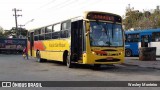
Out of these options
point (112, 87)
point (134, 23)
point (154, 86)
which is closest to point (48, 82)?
point (112, 87)

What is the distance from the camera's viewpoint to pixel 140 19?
217 ft

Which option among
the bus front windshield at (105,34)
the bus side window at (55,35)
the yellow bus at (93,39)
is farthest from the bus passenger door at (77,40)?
the bus side window at (55,35)

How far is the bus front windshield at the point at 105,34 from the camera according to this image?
1753 centimetres

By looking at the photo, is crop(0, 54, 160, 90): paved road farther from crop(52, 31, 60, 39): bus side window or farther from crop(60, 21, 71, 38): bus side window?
crop(52, 31, 60, 39): bus side window

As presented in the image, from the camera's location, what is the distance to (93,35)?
17547 millimetres

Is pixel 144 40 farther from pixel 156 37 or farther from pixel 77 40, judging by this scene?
pixel 77 40

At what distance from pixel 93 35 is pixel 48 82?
544 cm

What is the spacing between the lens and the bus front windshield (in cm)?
1753

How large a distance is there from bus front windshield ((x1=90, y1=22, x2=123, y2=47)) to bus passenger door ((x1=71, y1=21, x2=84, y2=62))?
0.84 m

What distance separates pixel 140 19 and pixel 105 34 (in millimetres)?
49617

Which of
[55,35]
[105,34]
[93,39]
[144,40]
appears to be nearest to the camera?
[93,39]

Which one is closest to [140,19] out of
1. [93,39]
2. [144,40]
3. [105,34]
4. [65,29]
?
[144,40]

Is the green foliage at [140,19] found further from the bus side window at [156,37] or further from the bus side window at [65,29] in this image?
the bus side window at [65,29]

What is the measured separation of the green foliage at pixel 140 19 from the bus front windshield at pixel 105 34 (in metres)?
40.9
